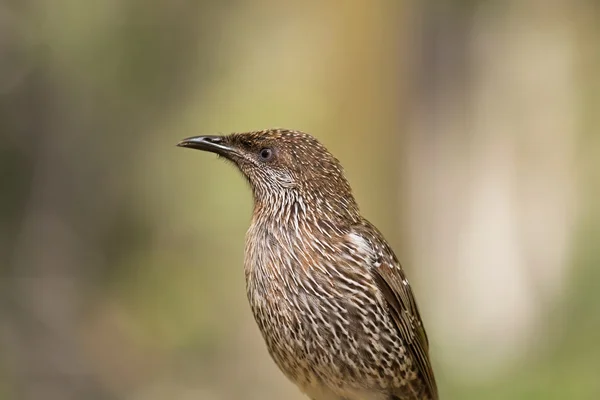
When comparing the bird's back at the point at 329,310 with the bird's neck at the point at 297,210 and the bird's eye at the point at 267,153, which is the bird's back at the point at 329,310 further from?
the bird's eye at the point at 267,153

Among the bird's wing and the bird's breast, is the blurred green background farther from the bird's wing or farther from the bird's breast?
the bird's breast

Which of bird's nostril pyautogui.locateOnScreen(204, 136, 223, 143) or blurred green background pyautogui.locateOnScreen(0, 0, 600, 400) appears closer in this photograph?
bird's nostril pyautogui.locateOnScreen(204, 136, 223, 143)

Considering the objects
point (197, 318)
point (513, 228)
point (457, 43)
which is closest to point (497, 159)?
point (513, 228)

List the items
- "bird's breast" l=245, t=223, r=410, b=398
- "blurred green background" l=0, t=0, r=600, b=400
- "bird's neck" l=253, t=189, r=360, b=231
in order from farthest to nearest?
"blurred green background" l=0, t=0, r=600, b=400, "bird's neck" l=253, t=189, r=360, b=231, "bird's breast" l=245, t=223, r=410, b=398

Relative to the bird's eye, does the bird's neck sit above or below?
below

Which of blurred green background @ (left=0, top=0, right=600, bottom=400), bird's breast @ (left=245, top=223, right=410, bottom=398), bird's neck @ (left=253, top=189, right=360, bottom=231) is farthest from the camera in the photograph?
blurred green background @ (left=0, top=0, right=600, bottom=400)

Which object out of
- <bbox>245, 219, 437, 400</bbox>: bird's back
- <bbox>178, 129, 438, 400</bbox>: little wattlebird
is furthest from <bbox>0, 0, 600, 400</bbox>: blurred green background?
<bbox>245, 219, 437, 400</bbox>: bird's back

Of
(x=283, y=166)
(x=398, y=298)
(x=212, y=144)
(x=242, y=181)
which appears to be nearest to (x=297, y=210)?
(x=283, y=166)

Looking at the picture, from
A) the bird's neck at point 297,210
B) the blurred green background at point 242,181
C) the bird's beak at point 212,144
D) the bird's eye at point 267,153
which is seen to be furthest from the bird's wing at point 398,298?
the blurred green background at point 242,181

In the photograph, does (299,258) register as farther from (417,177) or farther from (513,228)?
(513,228)
